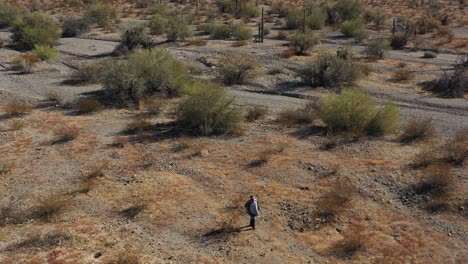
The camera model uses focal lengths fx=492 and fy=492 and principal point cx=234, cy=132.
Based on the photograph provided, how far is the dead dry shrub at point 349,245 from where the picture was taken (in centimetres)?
1341

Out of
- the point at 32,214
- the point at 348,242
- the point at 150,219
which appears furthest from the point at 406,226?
the point at 32,214

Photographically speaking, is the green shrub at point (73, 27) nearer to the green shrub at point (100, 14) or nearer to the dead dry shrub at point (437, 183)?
the green shrub at point (100, 14)

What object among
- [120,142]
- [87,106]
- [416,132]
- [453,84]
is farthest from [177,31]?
[416,132]

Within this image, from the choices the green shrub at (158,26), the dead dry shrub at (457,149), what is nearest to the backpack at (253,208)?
the dead dry shrub at (457,149)

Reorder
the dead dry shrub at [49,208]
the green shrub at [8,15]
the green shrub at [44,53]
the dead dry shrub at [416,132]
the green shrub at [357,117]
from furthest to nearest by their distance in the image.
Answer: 1. the green shrub at [8,15]
2. the green shrub at [44,53]
3. the green shrub at [357,117]
4. the dead dry shrub at [416,132]
5. the dead dry shrub at [49,208]

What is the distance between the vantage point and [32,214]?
15.1 m

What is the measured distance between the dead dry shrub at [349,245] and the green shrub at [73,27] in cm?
3940

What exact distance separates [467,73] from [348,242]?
2058 centimetres

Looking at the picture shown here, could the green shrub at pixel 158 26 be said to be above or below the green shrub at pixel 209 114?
above

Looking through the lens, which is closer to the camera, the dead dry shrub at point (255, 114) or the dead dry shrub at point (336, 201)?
the dead dry shrub at point (336, 201)

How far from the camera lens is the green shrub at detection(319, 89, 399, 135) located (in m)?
21.9

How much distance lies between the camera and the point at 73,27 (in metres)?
46.8

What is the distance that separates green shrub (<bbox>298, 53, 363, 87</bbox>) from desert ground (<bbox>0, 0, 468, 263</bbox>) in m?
0.70

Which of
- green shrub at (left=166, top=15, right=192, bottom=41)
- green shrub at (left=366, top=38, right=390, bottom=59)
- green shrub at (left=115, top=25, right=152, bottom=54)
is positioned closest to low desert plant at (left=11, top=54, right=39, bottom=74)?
green shrub at (left=115, top=25, right=152, bottom=54)
